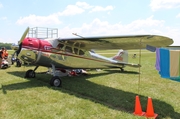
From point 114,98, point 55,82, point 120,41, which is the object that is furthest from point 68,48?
point 114,98

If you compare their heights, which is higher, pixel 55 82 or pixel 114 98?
pixel 55 82

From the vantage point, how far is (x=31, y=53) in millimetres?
9133

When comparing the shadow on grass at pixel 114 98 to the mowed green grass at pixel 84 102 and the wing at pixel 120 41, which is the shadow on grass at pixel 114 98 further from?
the wing at pixel 120 41

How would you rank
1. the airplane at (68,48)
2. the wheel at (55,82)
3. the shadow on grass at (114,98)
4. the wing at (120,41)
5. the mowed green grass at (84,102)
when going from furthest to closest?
the wheel at (55,82) < the airplane at (68,48) < the wing at (120,41) < the shadow on grass at (114,98) < the mowed green grass at (84,102)

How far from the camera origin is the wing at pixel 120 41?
24.2ft

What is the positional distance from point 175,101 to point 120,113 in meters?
2.71

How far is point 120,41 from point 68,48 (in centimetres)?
318

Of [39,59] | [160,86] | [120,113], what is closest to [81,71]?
[39,59]

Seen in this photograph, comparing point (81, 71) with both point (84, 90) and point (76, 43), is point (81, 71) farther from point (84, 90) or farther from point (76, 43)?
point (84, 90)

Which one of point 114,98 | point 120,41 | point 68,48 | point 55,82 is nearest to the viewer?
point 114,98

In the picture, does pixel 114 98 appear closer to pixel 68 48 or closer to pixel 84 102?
pixel 84 102

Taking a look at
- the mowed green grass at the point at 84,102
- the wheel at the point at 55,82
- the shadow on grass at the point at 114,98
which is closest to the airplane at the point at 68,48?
the wheel at the point at 55,82

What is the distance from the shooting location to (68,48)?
10539 mm

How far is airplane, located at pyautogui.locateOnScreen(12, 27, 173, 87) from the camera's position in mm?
8457
